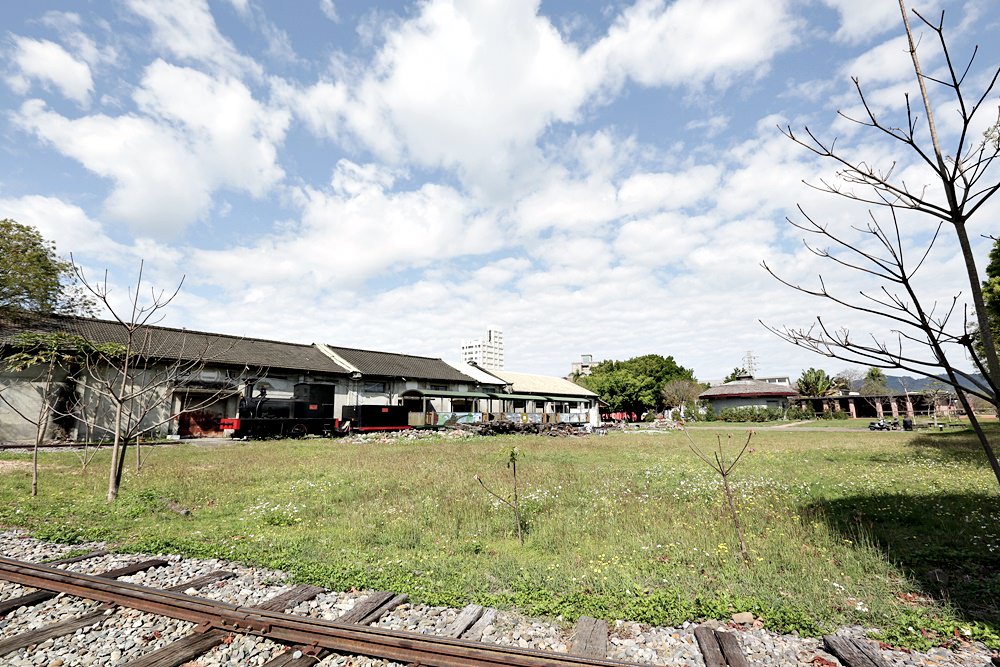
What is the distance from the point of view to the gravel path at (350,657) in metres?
3.41

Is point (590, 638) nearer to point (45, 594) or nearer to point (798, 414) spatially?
point (45, 594)

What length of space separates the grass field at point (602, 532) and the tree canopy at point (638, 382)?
44.9 metres

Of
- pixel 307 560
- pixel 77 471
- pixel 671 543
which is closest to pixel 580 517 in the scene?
pixel 671 543

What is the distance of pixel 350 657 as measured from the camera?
3.42m

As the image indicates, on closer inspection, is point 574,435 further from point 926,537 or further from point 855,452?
point 926,537

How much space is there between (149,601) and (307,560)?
5.45ft

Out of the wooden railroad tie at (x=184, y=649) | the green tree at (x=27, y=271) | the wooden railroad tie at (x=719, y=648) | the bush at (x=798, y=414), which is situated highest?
the green tree at (x=27, y=271)

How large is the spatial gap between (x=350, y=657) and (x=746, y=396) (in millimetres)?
60071

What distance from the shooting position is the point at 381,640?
3.49 m

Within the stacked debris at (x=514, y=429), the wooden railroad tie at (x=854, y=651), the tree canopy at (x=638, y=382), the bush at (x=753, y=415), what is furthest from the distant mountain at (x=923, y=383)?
the tree canopy at (x=638, y=382)

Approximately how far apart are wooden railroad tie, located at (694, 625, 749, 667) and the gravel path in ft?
0.24

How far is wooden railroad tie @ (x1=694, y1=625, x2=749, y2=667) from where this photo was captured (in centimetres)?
334

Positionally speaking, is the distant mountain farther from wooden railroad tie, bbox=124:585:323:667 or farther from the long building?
the long building

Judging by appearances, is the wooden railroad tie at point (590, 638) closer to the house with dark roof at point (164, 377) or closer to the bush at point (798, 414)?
the house with dark roof at point (164, 377)
